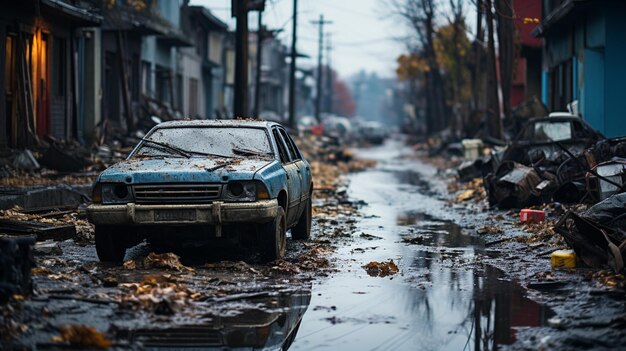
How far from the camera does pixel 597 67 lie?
23.2 meters

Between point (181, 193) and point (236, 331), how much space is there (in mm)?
3194

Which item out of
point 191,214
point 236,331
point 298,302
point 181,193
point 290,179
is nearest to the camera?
point 236,331

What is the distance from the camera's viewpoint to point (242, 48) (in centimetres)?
2534

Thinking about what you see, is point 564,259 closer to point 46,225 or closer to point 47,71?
point 46,225

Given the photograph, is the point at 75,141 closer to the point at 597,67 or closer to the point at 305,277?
the point at 597,67

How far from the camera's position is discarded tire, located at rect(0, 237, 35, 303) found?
7461mm

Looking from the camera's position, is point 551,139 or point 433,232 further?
point 551,139

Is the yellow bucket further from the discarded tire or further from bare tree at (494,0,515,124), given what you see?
bare tree at (494,0,515,124)

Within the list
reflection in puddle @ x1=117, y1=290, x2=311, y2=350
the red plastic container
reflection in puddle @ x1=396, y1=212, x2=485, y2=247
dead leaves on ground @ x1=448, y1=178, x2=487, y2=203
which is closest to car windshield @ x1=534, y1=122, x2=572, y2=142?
dead leaves on ground @ x1=448, y1=178, x2=487, y2=203

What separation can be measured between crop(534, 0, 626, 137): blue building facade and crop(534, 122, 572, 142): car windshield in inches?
85.4

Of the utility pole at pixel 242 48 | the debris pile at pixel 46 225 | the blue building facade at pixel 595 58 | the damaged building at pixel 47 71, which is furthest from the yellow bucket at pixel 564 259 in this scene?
the utility pole at pixel 242 48

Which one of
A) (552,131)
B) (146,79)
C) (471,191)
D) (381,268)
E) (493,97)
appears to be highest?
(146,79)

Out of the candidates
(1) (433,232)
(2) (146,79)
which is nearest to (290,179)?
(1) (433,232)

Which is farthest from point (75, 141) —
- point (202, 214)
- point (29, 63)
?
point (202, 214)
